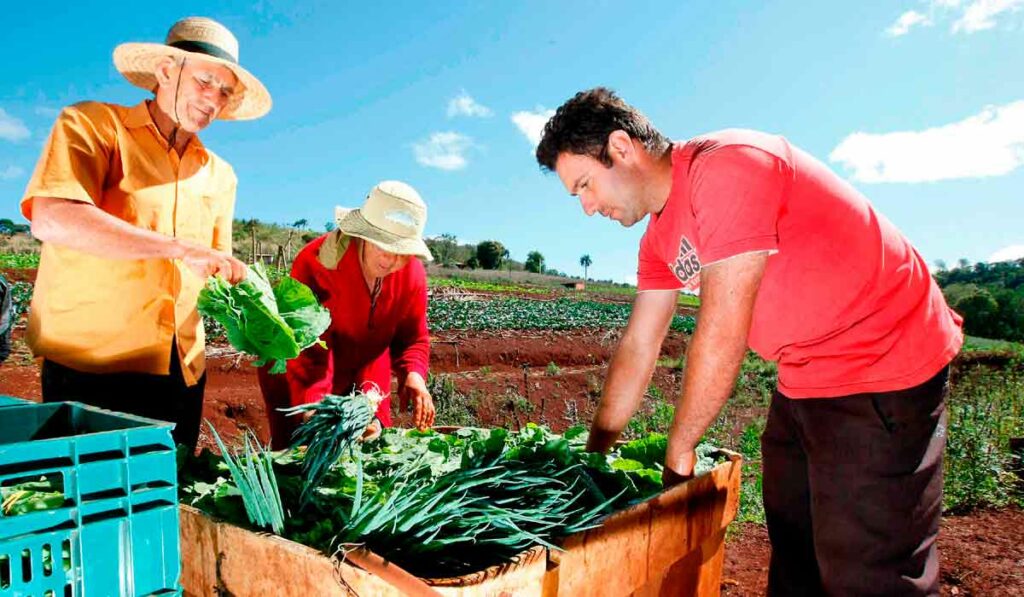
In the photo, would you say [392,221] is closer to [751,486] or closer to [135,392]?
[135,392]

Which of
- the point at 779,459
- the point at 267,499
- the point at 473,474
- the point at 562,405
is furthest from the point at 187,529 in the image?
the point at 562,405

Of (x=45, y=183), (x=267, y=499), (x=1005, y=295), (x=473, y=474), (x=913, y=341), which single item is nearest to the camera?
(x=267, y=499)

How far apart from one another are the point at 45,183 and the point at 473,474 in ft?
5.17

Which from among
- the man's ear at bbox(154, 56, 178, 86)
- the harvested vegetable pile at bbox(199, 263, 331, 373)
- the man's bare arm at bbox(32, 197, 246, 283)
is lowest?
the harvested vegetable pile at bbox(199, 263, 331, 373)

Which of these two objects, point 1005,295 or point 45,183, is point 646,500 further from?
point 1005,295

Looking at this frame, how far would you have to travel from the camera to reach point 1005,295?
110ft

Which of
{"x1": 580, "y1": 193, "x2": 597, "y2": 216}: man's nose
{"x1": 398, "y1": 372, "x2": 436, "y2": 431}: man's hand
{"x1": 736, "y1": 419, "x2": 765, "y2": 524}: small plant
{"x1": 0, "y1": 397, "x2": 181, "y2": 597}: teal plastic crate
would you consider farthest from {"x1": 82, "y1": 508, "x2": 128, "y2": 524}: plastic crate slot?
{"x1": 736, "y1": 419, "x2": 765, "y2": 524}: small plant

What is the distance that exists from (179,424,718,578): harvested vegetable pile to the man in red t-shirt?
0.90ft

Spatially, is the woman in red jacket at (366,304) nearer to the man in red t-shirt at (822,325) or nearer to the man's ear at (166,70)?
the man's ear at (166,70)

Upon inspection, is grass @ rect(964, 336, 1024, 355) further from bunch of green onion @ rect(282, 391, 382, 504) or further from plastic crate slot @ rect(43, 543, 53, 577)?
plastic crate slot @ rect(43, 543, 53, 577)

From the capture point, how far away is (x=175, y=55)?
2.22 meters

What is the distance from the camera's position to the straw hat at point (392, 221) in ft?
8.82

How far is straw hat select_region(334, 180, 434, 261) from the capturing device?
2.69m

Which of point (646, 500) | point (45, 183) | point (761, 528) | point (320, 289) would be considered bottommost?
point (761, 528)
